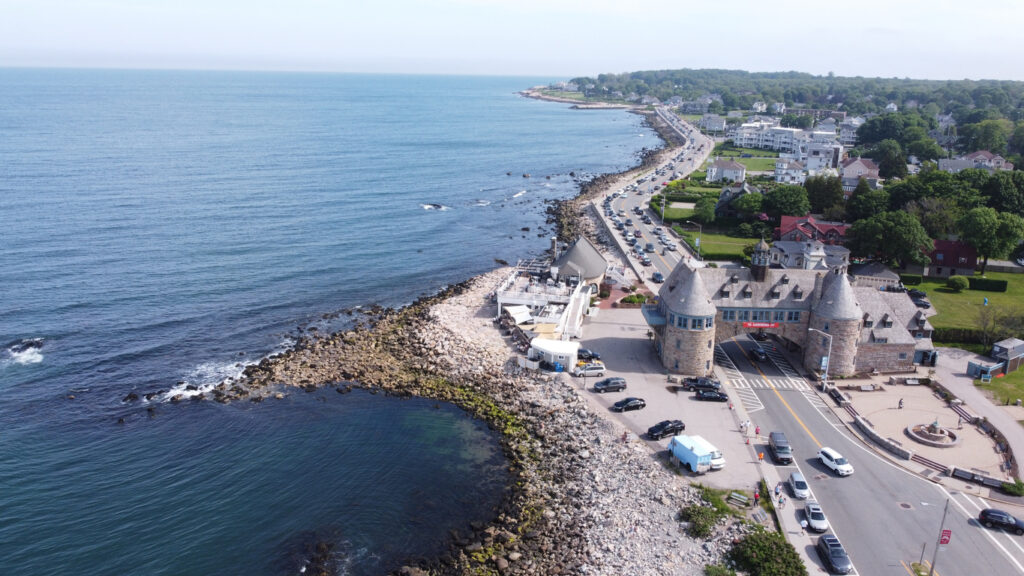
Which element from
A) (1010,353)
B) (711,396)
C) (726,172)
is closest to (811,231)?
(1010,353)

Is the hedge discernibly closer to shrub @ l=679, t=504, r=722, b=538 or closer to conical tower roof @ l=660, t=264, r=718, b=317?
conical tower roof @ l=660, t=264, r=718, b=317

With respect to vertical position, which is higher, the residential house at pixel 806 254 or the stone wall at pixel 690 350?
the residential house at pixel 806 254

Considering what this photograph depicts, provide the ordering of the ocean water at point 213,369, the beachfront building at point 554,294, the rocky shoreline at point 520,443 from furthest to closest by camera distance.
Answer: the beachfront building at point 554,294 → the ocean water at point 213,369 → the rocky shoreline at point 520,443

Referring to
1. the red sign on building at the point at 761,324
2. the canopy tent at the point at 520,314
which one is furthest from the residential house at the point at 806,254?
Result: the canopy tent at the point at 520,314

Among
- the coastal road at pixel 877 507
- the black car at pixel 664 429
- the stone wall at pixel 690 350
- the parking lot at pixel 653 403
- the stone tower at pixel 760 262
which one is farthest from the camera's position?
the stone tower at pixel 760 262

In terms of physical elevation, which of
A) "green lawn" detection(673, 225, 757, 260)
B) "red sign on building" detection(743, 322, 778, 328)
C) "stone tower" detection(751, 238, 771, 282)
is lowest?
"green lawn" detection(673, 225, 757, 260)

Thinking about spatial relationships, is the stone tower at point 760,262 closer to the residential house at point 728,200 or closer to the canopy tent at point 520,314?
the canopy tent at point 520,314

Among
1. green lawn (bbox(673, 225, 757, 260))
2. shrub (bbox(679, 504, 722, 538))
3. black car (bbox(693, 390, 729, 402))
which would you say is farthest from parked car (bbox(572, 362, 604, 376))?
green lawn (bbox(673, 225, 757, 260))
